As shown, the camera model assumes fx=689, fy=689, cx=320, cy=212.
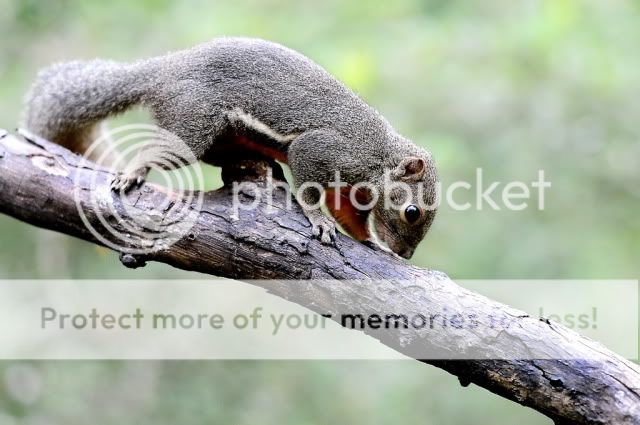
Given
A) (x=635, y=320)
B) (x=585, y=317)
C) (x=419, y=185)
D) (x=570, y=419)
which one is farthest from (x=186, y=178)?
(x=635, y=320)

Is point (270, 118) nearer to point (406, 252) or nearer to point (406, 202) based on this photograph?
point (406, 202)

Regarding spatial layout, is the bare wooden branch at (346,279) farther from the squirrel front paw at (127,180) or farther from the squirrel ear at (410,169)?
the squirrel ear at (410,169)

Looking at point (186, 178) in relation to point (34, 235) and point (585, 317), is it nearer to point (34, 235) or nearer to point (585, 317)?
point (34, 235)

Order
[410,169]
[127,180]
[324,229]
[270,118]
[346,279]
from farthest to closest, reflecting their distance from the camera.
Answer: [410,169], [270,118], [127,180], [324,229], [346,279]

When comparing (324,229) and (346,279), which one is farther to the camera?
(324,229)

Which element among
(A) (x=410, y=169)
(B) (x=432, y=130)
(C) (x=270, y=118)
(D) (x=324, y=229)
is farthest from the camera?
(B) (x=432, y=130)

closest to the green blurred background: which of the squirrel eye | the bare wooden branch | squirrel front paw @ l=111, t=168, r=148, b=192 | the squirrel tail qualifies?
the squirrel tail

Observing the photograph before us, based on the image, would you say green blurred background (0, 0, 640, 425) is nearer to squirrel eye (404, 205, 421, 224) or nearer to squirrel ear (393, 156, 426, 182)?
squirrel ear (393, 156, 426, 182)

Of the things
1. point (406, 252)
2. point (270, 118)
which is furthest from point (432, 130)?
point (270, 118)
